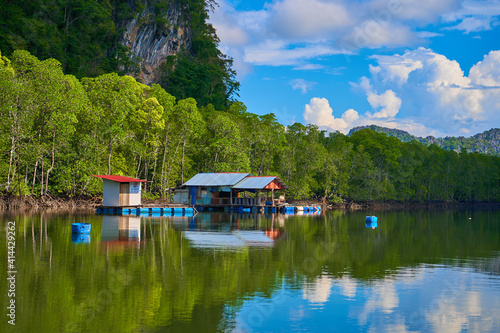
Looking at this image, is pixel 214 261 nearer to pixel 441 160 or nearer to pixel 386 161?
pixel 386 161

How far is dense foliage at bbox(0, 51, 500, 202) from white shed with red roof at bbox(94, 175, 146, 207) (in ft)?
17.7

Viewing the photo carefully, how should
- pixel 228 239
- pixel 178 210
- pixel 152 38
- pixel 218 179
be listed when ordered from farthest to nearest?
1. pixel 152 38
2. pixel 218 179
3. pixel 178 210
4. pixel 228 239

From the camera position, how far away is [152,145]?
237 ft

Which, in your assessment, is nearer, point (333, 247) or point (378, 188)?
point (333, 247)

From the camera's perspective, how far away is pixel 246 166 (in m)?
81.9

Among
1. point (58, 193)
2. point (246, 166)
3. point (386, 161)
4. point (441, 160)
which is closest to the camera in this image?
point (58, 193)

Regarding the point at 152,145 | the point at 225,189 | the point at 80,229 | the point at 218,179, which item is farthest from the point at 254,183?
the point at 80,229

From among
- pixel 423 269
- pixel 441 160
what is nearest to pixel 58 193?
pixel 423 269

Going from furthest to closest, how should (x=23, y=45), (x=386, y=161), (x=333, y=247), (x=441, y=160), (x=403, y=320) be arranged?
(x=441, y=160) → (x=386, y=161) → (x=23, y=45) → (x=333, y=247) → (x=403, y=320)

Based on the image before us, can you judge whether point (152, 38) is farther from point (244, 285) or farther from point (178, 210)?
point (244, 285)

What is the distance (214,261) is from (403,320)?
10507 mm

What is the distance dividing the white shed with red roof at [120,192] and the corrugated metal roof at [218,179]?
13350 mm

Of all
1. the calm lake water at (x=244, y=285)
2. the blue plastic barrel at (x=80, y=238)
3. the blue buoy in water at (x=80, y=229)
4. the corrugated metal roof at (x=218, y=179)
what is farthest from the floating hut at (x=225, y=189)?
the blue plastic barrel at (x=80, y=238)

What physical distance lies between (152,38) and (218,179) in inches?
1867
